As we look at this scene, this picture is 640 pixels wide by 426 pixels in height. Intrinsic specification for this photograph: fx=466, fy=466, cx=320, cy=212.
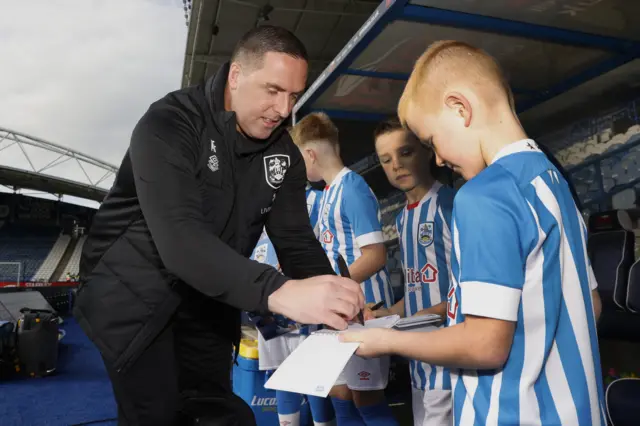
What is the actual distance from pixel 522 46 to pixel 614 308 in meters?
1.81

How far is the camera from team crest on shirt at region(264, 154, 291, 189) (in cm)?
166

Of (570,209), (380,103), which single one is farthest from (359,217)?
(380,103)

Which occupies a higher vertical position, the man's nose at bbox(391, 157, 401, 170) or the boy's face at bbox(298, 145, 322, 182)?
the boy's face at bbox(298, 145, 322, 182)

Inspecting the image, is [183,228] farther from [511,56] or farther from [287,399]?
[511,56]

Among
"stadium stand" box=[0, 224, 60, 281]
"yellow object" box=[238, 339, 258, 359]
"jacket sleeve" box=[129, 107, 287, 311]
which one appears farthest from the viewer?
"stadium stand" box=[0, 224, 60, 281]

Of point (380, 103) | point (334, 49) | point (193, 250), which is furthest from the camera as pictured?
point (334, 49)

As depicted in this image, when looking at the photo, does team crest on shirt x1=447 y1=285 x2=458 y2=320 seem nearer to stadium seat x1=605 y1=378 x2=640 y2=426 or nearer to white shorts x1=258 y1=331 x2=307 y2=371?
stadium seat x1=605 y1=378 x2=640 y2=426

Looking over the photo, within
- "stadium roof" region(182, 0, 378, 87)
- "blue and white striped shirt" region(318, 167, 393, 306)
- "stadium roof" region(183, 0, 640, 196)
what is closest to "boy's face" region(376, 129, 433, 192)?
"blue and white striped shirt" region(318, 167, 393, 306)

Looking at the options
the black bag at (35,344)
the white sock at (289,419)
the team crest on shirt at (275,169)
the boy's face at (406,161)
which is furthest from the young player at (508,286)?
the black bag at (35,344)

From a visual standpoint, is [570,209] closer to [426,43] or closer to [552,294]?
[552,294]

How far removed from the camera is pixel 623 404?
176 cm

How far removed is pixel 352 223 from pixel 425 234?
446 millimetres

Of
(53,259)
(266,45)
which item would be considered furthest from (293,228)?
(53,259)

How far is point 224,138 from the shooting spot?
149 cm
